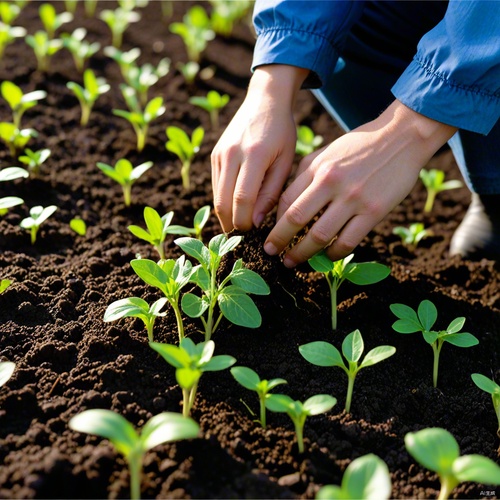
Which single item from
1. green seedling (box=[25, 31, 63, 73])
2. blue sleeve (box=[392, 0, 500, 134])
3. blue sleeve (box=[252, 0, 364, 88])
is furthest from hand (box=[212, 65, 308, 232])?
green seedling (box=[25, 31, 63, 73])

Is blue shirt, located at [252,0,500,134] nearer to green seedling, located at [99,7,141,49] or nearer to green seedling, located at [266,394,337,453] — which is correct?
green seedling, located at [266,394,337,453]

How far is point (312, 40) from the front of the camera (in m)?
2.09

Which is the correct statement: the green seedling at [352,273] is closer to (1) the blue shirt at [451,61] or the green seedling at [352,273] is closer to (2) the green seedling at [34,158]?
(1) the blue shirt at [451,61]

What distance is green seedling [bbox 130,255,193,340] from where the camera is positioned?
1.66m

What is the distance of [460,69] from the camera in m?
1.72

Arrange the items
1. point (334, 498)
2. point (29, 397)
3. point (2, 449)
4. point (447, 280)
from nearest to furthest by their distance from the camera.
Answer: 1. point (334, 498)
2. point (2, 449)
3. point (29, 397)
4. point (447, 280)

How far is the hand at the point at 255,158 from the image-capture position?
1818 millimetres

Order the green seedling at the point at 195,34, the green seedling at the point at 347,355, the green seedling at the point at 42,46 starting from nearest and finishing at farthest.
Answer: the green seedling at the point at 347,355 < the green seedling at the point at 42,46 < the green seedling at the point at 195,34

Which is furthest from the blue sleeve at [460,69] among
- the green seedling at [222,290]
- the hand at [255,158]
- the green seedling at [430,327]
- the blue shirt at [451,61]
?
the green seedling at [222,290]

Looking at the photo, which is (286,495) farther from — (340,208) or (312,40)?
(312,40)

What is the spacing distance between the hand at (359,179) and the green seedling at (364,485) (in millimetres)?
742

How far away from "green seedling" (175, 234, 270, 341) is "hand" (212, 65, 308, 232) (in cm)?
17

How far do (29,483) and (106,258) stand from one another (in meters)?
0.97

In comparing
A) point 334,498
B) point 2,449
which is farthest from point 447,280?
point 2,449
